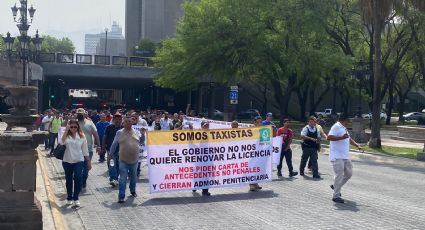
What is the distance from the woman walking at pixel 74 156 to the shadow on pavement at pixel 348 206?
505 centimetres

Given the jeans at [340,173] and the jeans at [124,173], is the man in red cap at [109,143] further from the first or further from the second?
the jeans at [340,173]

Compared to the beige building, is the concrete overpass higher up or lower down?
lower down

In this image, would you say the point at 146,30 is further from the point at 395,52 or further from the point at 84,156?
the point at 84,156

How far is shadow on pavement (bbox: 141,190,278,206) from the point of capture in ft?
41.9

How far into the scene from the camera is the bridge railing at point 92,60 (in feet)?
184

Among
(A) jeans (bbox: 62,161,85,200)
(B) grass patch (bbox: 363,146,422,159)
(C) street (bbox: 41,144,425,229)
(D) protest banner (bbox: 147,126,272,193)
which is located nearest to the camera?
(C) street (bbox: 41,144,425,229)

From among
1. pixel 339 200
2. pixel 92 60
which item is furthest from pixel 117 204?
pixel 92 60

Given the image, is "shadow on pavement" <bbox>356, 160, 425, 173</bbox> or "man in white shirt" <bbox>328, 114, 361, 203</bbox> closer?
"man in white shirt" <bbox>328, 114, 361, 203</bbox>

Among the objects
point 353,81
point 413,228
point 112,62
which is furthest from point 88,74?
point 413,228

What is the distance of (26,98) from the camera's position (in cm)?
1016

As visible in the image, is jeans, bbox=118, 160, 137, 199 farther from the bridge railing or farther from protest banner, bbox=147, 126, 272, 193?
the bridge railing

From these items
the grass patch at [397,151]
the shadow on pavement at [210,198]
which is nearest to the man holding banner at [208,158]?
the shadow on pavement at [210,198]

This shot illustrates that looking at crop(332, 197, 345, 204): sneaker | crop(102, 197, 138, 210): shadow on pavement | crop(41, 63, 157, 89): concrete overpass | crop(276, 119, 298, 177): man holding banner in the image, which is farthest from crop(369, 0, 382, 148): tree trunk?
crop(41, 63, 157, 89): concrete overpass

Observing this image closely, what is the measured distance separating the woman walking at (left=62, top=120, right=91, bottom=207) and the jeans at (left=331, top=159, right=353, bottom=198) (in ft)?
16.8
